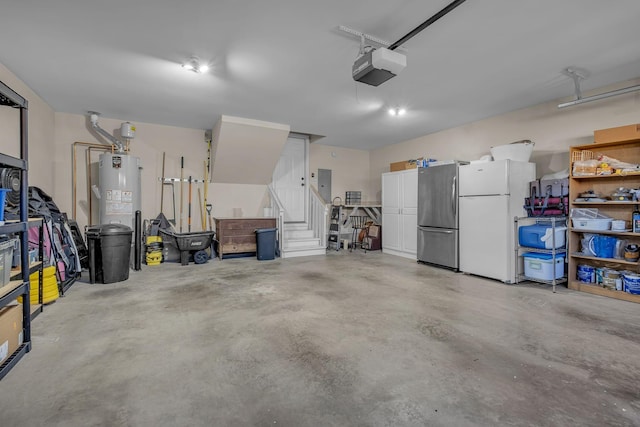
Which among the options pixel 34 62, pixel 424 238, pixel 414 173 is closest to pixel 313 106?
pixel 414 173

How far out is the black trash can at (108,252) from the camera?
13.8 feet

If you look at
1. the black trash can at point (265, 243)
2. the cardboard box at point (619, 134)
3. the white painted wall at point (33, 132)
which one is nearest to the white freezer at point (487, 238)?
the cardboard box at point (619, 134)

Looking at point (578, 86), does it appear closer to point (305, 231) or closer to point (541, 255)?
point (541, 255)

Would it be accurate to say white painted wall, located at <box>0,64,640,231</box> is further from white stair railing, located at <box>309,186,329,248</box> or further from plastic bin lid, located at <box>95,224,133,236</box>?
plastic bin lid, located at <box>95,224,133,236</box>

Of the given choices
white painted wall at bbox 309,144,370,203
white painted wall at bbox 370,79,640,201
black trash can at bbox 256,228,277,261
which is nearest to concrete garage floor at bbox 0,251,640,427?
black trash can at bbox 256,228,277,261

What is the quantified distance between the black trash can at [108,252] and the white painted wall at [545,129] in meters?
6.19

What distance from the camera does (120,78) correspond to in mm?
3980

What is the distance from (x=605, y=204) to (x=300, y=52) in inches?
176

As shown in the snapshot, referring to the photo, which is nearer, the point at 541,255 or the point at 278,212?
the point at 541,255

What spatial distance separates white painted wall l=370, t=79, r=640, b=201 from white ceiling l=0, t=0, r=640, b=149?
0.95 ft

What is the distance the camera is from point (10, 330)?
2.13 m

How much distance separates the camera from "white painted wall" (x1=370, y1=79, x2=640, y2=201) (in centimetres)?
412

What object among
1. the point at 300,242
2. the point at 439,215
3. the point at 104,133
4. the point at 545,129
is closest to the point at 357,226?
the point at 300,242

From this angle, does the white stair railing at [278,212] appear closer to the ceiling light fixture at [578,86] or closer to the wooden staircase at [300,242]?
the wooden staircase at [300,242]
